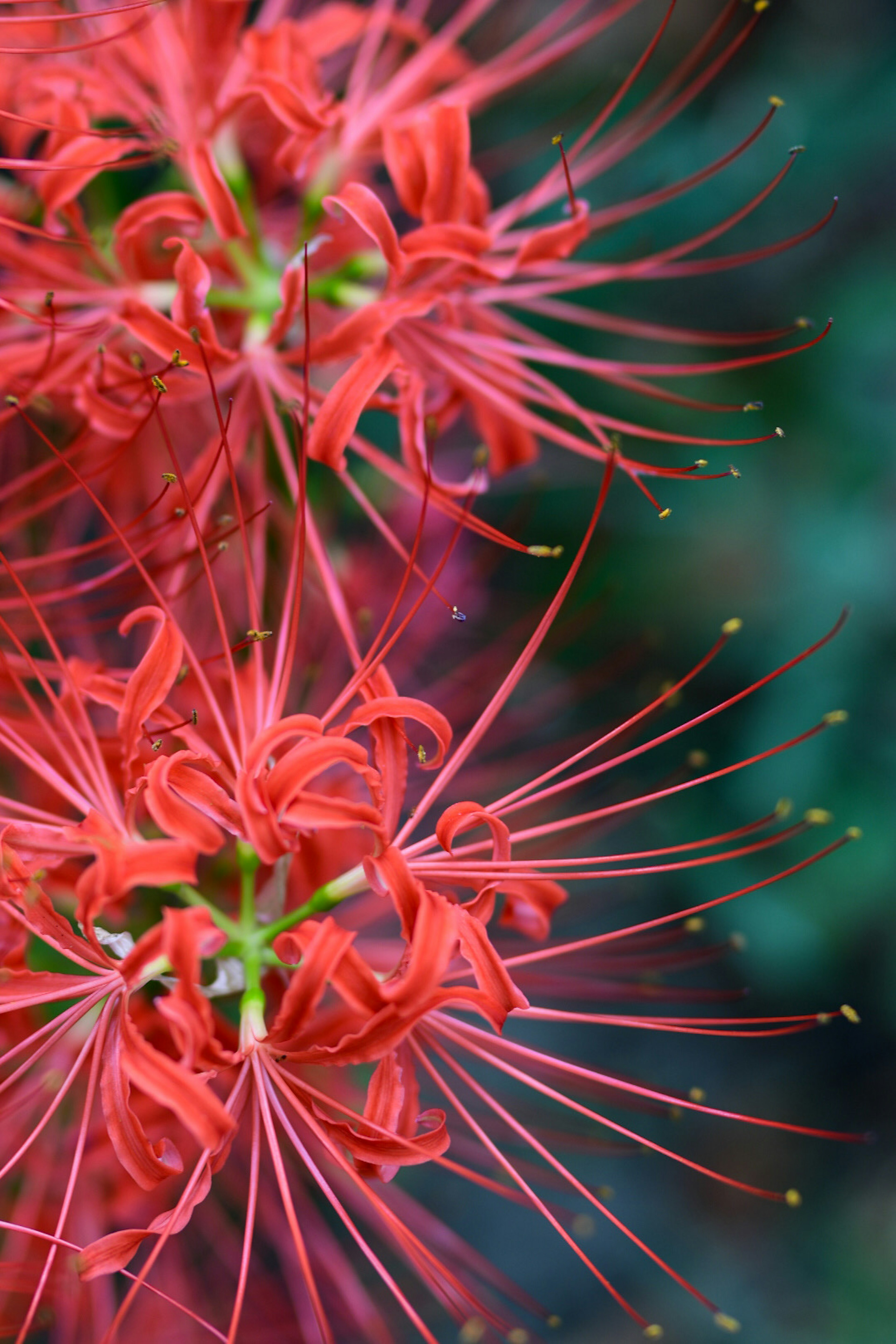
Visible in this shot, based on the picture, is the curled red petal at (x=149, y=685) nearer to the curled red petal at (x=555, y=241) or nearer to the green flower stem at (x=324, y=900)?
the green flower stem at (x=324, y=900)

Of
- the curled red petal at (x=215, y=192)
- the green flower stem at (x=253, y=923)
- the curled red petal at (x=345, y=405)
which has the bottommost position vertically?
the green flower stem at (x=253, y=923)

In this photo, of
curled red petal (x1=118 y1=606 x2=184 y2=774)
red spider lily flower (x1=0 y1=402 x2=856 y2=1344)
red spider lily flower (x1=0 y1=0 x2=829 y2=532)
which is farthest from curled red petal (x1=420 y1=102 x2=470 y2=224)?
curled red petal (x1=118 y1=606 x2=184 y2=774)

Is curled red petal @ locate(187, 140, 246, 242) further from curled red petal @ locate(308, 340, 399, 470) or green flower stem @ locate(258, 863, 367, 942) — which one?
green flower stem @ locate(258, 863, 367, 942)

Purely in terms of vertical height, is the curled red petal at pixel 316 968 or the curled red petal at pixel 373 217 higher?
the curled red petal at pixel 373 217

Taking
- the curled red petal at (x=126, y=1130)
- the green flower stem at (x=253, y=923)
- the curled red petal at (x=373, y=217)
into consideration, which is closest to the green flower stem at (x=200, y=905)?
the green flower stem at (x=253, y=923)

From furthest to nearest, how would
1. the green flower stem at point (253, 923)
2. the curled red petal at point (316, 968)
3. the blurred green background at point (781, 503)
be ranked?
the blurred green background at point (781, 503) → the green flower stem at point (253, 923) → the curled red petal at point (316, 968)
